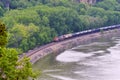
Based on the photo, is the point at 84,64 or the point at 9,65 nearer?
the point at 9,65

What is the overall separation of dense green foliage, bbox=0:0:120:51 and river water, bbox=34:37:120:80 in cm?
620

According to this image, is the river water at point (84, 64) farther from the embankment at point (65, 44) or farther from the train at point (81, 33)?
the train at point (81, 33)

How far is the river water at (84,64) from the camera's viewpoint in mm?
60000

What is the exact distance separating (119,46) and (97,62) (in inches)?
830

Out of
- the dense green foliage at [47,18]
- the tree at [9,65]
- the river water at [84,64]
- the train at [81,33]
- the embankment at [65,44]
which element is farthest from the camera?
the train at [81,33]

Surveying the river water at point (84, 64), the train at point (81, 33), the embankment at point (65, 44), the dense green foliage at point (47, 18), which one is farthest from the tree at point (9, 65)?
the train at point (81, 33)

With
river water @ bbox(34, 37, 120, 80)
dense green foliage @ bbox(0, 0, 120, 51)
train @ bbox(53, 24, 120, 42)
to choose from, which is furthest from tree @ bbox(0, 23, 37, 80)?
train @ bbox(53, 24, 120, 42)

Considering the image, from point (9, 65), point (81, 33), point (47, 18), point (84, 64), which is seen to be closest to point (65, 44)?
point (47, 18)

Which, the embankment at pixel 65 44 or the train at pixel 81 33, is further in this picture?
the train at pixel 81 33

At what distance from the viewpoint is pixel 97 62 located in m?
70.9

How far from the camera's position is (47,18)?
93.2 meters

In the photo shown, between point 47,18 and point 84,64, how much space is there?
26718mm

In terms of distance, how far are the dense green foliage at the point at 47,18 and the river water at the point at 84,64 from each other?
6201 millimetres

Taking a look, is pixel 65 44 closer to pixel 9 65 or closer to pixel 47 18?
pixel 47 18
